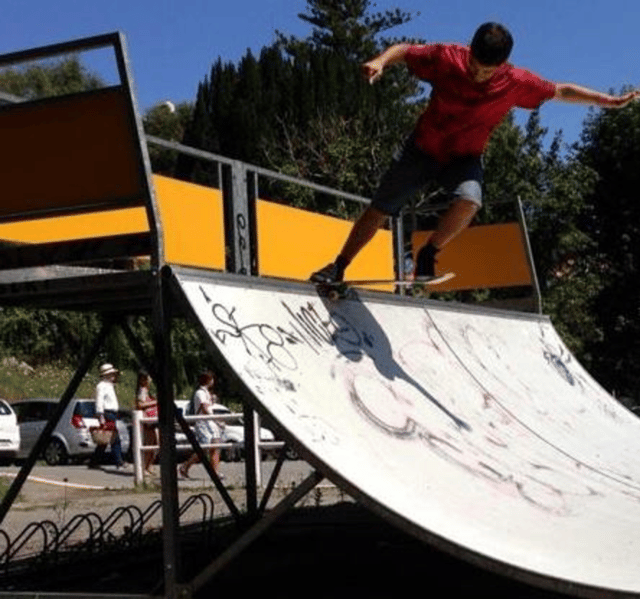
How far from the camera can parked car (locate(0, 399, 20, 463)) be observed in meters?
21.8

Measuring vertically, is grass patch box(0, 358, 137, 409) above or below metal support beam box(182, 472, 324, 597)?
above

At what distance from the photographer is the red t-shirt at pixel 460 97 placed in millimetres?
5918

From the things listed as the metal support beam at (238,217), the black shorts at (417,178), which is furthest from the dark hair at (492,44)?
the metal support beam at (238,217)

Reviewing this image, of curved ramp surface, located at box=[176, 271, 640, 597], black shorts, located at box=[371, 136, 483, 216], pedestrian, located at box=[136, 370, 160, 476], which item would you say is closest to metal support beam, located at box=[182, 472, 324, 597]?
curved ramp surface, located at box=[176, 271, 640, 597]

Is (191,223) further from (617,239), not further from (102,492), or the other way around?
(617,239)

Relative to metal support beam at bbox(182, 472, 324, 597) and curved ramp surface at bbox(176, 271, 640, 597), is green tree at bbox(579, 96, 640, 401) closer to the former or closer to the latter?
curved ramp surface at bbox(176, 271, 640, 597)

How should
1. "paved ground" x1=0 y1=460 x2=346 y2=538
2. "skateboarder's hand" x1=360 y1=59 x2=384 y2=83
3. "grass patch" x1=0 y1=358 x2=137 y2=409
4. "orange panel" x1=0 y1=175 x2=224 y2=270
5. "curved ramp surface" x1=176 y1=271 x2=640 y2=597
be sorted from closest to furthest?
"curved ramp surface" x1=176 y1=271 x2=640 y2=597
"skateboarder's hand" x1=360 y1=59 x2=384 y2=83
"orange panel" x1=0 y1=175 x2=224 y2=270
"paved ground" x1=0 y1=460 x2=346 y2=538
"grass patch" x1=0 y1=358 x2=137 y2=409

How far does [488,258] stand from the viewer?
388 inches

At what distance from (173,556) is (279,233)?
4059 mm

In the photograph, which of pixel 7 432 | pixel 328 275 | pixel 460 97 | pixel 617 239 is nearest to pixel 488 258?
pixel 460 97

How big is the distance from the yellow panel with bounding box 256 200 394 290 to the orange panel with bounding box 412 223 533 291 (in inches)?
27.2

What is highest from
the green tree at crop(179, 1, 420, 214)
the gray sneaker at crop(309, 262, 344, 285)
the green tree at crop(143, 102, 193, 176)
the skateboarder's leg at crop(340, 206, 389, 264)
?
the green tree at crop(143, 102, 193, 176)

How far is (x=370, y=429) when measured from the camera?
4.82 m

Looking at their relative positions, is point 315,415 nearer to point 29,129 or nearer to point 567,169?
point 29,129
